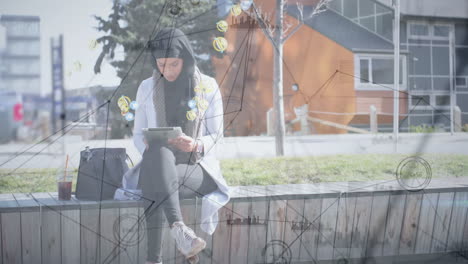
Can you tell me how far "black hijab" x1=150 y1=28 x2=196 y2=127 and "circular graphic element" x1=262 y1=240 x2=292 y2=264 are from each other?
34.8 inches

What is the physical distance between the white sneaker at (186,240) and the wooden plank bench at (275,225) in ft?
0.20

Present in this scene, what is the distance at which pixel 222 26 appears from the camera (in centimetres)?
324

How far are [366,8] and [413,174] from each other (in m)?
1.06

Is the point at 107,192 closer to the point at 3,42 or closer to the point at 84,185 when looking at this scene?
the point at 84,185

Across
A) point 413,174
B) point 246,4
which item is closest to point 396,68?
point 413,174

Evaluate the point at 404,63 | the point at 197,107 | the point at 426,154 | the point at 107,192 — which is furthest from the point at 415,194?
the point at 107,192

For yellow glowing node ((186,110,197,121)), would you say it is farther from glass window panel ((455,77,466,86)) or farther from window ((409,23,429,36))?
glass window panel ((455,77,466,86))

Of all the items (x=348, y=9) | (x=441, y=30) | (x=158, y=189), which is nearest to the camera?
(x=158, y=189)

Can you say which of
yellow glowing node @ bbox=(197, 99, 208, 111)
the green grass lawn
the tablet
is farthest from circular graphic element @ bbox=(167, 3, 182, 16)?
the green grass lawn

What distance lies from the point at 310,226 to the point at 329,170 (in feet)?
1.17

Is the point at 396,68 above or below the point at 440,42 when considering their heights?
below

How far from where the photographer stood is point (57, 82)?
9.92 ft

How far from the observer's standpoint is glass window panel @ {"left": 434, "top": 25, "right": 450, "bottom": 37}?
12.1 feet

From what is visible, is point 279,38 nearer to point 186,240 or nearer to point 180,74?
point 180,74
